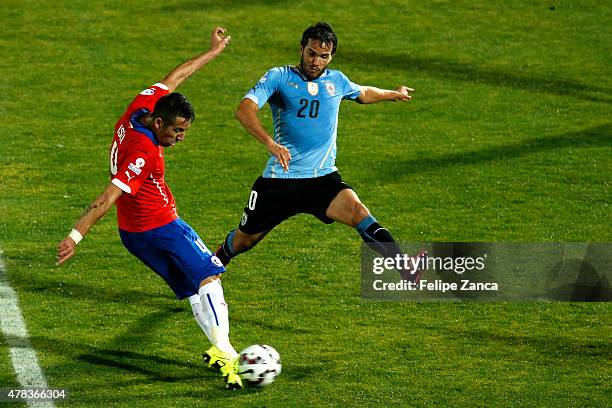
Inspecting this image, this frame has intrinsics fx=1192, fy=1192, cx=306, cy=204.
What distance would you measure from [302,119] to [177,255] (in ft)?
6.10

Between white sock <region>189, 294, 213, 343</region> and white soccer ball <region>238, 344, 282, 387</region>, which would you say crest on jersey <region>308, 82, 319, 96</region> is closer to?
white sock <region>189, 294, 213, 343</region>

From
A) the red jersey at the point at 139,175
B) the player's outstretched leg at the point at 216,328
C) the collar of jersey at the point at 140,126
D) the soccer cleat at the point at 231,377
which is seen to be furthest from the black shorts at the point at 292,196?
the soccer cleat at the point at 231,377

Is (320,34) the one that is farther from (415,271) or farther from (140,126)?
(415,271)

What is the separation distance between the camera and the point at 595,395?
8234mm

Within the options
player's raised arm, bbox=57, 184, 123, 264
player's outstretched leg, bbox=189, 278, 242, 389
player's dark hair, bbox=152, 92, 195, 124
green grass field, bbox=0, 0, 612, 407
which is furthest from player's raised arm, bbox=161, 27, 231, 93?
green grass field, bbox=0, 0, 612, 407

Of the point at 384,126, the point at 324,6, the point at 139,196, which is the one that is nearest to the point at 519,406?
the point at 139,196

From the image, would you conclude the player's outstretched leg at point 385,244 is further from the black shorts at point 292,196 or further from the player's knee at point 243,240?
the player's knee at point 243,240

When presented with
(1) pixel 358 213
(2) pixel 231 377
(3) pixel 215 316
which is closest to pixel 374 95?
(1) pixel 358 213

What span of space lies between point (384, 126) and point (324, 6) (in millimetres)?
4471

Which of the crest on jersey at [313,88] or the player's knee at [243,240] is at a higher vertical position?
the crest on jersey at [313,88]

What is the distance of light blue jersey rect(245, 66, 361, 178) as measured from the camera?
973 centimetres

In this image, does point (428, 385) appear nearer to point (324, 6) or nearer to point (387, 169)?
point (387, 169)

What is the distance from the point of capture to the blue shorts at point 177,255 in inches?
335

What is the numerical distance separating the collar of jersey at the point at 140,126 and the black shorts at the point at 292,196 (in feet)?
5.16
